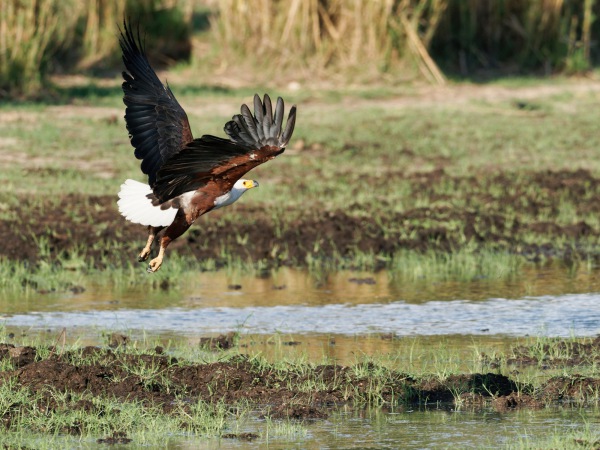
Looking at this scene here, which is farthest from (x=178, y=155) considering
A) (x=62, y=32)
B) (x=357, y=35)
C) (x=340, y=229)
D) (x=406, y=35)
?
(x=357, y=35)

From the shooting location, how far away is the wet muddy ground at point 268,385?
6.66 m

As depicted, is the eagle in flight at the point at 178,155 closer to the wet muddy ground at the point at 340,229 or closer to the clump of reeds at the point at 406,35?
the wet muddy ground at the point at 340,229

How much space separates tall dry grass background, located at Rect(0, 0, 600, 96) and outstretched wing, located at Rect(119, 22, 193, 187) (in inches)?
358

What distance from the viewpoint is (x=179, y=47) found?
2036 cm

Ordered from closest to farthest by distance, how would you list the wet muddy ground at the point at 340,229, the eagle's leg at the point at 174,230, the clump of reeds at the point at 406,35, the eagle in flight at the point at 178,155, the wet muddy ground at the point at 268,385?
1. the wet muddy ground at the point at 268,385
2. the eagle in flight at the point at 178,155
3. the eagle's leg at the point at 174,230
4. the wet muddy ground at the point at 340,229
5. the clump of reeds at the point at 406,35

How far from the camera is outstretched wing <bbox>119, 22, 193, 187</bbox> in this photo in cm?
820

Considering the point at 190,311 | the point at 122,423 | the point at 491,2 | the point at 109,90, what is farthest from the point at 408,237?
the point at 491,2

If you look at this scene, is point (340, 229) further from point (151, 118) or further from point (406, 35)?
point (406, 35)

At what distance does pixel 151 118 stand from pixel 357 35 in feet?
35.5

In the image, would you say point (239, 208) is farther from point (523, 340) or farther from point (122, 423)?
point (122, 423)

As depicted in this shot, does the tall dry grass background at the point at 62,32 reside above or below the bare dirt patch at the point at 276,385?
above

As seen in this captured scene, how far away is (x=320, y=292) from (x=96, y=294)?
1753 mm

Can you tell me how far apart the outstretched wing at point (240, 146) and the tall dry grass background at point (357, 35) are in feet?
34.6

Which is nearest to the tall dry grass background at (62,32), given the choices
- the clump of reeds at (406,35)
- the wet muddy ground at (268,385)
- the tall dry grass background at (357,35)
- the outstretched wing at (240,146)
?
the tall dry grass background at (357,35)
